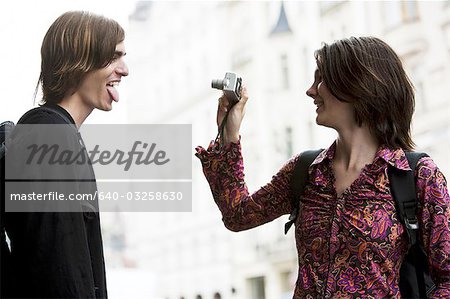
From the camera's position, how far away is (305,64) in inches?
433

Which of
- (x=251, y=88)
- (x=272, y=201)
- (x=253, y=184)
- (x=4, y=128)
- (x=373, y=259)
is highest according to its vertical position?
(x=251, y=88)

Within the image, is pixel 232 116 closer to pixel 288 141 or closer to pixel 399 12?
pixel 399 12

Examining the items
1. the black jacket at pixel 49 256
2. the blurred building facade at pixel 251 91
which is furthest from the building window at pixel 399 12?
the black jacket at pixel 49 256

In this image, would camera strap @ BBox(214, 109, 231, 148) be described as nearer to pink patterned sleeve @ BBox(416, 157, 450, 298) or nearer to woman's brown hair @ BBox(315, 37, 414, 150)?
woman's brown hair @ BBox(315, 37, 414, 150)

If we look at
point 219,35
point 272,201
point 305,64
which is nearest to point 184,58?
point 219,35

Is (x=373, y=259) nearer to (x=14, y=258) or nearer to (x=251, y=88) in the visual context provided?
(x=14, y=258)

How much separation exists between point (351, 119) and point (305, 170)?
135mm

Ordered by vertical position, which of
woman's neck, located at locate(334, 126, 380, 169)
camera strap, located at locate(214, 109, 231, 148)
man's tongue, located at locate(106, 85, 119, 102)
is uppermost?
man's tongue, located at locate(106, 85, 119, 102)

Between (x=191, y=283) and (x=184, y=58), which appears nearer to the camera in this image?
(x=191, y=283)

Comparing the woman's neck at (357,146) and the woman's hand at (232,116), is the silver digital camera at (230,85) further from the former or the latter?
the woman's neck at (357,146)

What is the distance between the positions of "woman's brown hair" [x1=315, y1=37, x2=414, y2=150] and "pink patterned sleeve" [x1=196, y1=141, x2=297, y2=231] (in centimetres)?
18

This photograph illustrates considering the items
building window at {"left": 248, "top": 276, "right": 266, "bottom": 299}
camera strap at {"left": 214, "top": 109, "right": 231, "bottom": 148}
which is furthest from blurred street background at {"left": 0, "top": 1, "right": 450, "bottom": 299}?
camera strap at {"left": 214, "top": 109, "right": 231, "bottom": 148}

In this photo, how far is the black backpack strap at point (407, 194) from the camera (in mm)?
1309

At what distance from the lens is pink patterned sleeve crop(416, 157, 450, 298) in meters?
1.29
